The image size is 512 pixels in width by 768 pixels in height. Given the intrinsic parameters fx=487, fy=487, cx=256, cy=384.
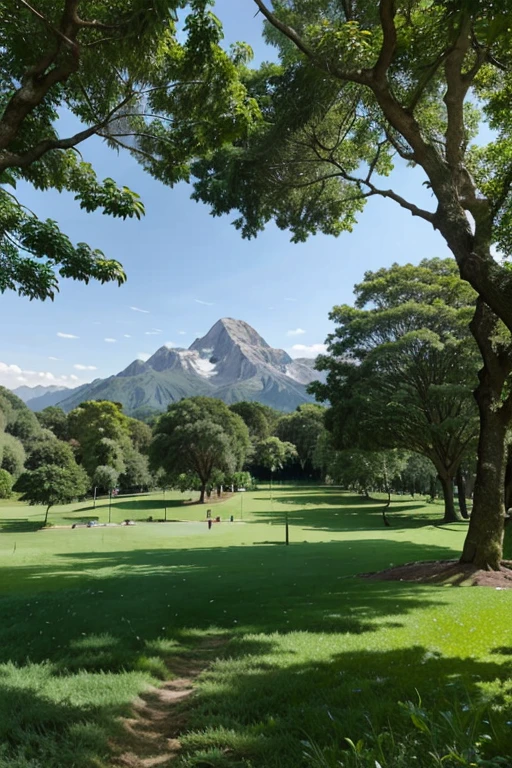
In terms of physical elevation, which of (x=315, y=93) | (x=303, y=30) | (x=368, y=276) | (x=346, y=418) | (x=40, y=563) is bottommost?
(x=40, y=563)

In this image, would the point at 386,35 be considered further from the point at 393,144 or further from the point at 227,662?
the point at 227,662

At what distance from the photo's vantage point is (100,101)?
25.7 ft

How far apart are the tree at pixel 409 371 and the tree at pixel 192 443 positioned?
2286cm

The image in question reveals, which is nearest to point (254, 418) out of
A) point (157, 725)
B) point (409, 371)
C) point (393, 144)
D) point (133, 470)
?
point (133, 470)

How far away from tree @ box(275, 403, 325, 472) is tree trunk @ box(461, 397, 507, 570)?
79.6 m

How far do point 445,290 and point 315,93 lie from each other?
25083 millimetres

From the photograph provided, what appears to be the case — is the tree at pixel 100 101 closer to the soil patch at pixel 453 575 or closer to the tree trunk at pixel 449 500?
the soil patch at pixel 453 575

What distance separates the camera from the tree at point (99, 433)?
63.4 m

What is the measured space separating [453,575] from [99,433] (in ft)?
210

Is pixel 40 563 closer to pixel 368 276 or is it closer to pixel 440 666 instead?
pixel 440 666

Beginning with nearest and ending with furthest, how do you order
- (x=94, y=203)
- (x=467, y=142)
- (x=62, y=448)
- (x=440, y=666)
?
(x=440, y=666) → (x=94, y=203) → (x=467, y=142) → (x=62, y=448)

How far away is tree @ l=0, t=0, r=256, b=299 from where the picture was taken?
20.3ft

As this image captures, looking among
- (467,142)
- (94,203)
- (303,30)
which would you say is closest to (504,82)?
(467,142)

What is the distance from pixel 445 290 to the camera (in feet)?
106
